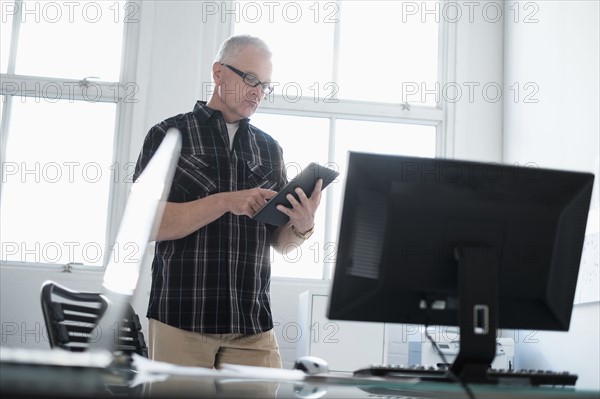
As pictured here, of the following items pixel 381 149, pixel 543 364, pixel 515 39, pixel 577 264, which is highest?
pixel 515 39

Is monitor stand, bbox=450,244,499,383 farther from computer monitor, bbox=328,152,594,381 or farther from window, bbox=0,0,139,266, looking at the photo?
window, bbox=0,0,139,266

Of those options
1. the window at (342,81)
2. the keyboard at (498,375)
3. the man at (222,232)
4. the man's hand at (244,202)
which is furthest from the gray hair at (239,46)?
the window at (342,81)

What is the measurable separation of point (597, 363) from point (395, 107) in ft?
6.84

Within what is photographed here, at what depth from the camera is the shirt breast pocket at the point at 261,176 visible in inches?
92.7

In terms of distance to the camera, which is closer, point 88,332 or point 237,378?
point 237,378

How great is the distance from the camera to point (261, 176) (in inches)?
94.0

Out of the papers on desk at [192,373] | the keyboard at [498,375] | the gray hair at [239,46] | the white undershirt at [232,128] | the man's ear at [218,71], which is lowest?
the keyboard at [498,375]

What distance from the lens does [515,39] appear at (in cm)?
493

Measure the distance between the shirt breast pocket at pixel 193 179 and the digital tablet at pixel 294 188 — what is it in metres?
0.25

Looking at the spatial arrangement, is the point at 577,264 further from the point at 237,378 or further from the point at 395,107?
the point at 395,107

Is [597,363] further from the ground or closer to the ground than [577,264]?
closer to the ground

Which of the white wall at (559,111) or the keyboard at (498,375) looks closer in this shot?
the keyboard at (498,375)

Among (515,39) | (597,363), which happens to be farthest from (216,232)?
(515,39)

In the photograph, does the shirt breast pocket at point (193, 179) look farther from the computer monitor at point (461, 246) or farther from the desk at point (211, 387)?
the desk at point (211, 387)
